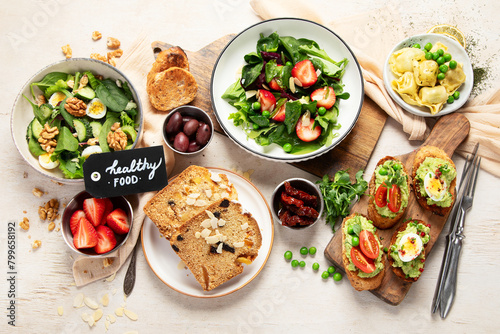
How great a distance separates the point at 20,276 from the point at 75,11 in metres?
2.51

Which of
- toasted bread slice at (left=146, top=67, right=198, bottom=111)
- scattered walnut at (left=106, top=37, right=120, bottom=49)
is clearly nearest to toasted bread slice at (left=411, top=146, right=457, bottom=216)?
toasted bread slice at (left=146, top=67, right=198, bottom=111)

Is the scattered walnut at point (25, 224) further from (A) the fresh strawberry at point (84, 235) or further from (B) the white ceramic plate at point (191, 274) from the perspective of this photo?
(B) the white ceramic plate at point (191, 274)

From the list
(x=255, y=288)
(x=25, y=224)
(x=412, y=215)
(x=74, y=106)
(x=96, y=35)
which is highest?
(x=96, y=35)

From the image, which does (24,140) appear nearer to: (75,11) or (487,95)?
(75,11)

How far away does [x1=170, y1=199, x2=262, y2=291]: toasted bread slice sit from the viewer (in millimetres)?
3137

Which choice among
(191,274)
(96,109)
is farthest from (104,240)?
(96,109)

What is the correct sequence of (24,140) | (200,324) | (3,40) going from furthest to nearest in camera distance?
(3,40) < (200,324) < (24,140)

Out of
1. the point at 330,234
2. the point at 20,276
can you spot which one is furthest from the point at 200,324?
the point at 20,276

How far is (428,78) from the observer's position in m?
3.38

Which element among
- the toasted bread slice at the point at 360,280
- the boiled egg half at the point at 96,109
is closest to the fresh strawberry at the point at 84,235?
the boiled egg half at the point at 96,109

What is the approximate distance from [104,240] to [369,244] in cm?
212

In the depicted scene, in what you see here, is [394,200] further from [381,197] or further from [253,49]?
[253,49]

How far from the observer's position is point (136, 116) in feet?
11.0

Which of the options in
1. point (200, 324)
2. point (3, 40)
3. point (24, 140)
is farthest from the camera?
point (3, 40)
